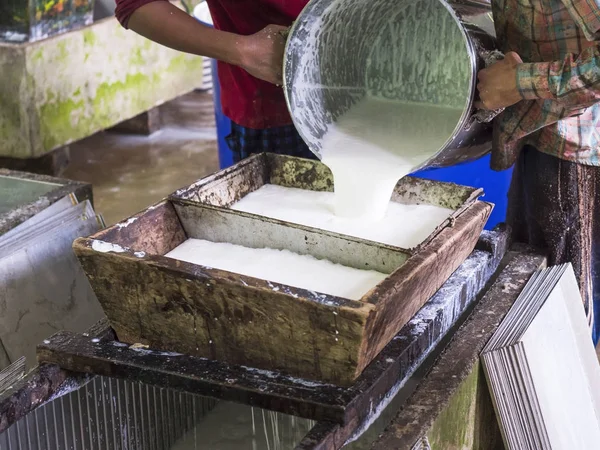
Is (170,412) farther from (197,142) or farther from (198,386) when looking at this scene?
(197,142)

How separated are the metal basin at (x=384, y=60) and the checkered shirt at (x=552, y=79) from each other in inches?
2.5

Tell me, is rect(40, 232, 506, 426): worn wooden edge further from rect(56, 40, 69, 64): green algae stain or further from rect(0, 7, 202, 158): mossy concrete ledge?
rect(56, 40, 69, 64): green algae stain

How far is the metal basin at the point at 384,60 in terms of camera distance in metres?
2.11

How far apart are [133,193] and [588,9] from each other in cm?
334

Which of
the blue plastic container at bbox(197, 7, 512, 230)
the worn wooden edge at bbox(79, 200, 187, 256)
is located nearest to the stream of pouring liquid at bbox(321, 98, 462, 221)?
the worn wooden edge at bbox(79, 200, 187, 256)

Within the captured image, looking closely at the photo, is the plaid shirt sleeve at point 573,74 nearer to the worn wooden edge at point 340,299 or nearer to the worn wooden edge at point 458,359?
the worn wooden edge at point 340,299

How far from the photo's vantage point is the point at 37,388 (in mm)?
1796

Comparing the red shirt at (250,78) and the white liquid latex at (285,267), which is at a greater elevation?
the red shirt at (250,78)

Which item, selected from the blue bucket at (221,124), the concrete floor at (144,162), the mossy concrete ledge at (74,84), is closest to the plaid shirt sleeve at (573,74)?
the blue bucket at (221,124)

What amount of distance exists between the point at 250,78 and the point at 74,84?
2235 millimetres

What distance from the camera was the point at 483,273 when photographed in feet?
7.29

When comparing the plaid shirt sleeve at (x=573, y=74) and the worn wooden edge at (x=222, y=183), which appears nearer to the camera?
the plaid shirt sleeve at (x=573, y=74)

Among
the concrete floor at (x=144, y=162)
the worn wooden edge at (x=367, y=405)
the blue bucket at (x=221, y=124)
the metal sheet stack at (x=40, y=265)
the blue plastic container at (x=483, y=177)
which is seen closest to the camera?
the worn wooden edge at (x=367, y=405)

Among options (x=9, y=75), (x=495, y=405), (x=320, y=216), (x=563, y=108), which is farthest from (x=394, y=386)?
(x=9, y=75)
